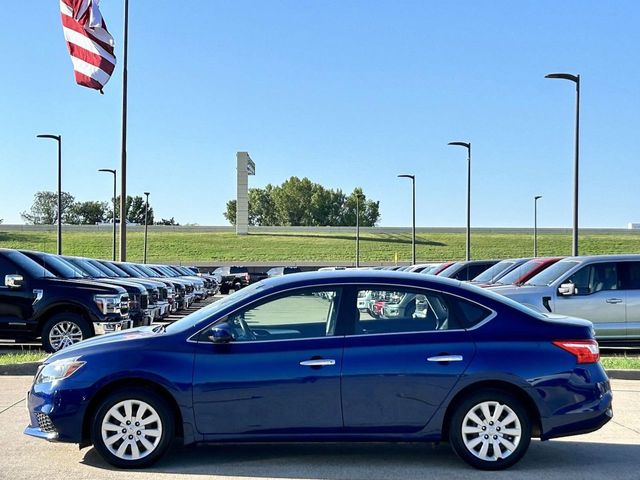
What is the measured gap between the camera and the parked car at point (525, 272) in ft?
47.1

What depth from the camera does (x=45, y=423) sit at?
235 inches

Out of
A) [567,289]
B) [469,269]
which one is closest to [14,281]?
[567,289]

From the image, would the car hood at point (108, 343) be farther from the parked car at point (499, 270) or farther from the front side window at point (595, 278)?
the parked car at point (499, 270)

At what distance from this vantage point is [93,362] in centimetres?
593

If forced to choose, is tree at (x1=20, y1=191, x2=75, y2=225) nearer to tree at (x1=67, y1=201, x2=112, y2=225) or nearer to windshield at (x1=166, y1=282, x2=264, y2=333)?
tree at (x1=67, y1=201, x2=112, y2=225)

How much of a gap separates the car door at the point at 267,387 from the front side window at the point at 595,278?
819 centimetres

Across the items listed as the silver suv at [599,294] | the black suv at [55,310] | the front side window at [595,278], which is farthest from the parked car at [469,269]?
the black suv at [55,310]

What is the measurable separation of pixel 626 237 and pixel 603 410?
98.7 m

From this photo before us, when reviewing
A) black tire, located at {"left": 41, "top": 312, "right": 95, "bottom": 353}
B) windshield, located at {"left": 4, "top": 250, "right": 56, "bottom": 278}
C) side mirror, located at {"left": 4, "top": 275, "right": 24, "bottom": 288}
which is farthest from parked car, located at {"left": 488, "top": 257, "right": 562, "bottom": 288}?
side mirror, located at {"left": 4, "top": 275, "right": 24, "bottom": 288}

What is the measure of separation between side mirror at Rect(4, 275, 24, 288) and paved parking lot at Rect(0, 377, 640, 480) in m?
5.72

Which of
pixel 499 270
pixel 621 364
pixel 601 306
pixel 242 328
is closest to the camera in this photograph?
pixel 242 328

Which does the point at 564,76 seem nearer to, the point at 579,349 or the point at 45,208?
the point at 579,349

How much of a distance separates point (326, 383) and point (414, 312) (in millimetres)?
939

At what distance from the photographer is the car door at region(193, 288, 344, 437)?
230 inches
